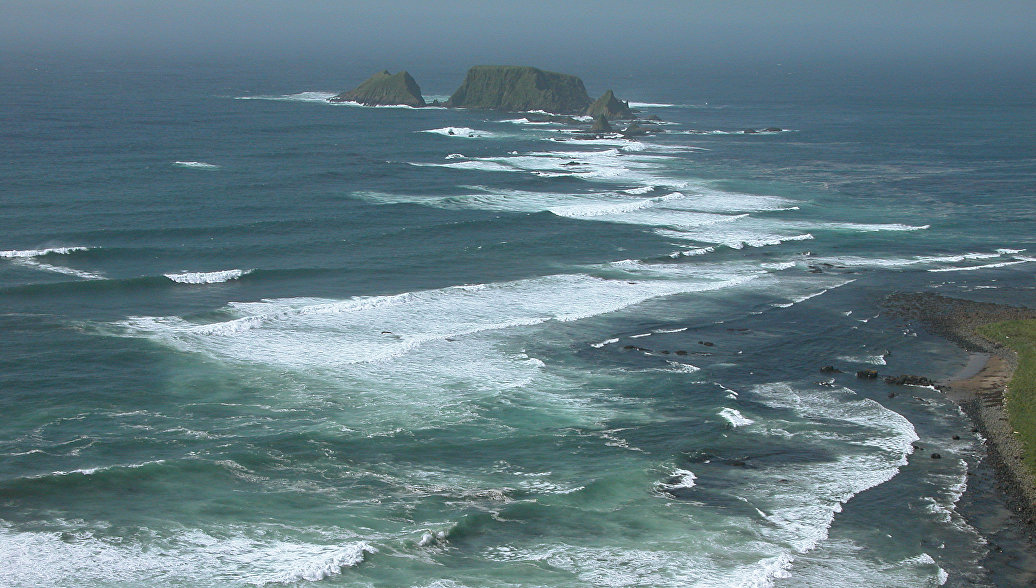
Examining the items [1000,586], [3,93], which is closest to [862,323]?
[1000,586]

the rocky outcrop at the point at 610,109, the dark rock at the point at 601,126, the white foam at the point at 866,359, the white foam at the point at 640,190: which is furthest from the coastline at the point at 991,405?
the rocky outcrop at the point at 610,109

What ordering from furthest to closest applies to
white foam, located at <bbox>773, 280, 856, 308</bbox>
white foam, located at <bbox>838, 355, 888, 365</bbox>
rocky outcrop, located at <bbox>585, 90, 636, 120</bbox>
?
rocky outcrop, located at <bbox>585, 90, 636, 120</bbox> < white foam, located at <bbox>773, 280, 856, 308</bbox> < white foam, located at <bbox>838, 355, 888, 365</bbox>

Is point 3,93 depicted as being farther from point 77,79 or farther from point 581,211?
point 581,211

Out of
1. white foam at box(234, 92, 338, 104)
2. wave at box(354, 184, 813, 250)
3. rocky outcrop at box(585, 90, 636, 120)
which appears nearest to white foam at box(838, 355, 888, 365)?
wave at box(354, 184, 813, 250)

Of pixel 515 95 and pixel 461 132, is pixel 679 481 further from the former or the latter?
pixel 515 95

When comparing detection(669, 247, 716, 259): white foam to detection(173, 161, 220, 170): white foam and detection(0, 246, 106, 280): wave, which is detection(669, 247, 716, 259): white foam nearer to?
detection(0, 246, 106, 280): wave

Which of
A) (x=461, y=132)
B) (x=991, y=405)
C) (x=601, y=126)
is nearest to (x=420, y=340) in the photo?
(x=991, y=405)

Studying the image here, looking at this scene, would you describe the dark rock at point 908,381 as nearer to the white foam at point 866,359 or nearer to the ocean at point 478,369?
the ocean at point 478,369
